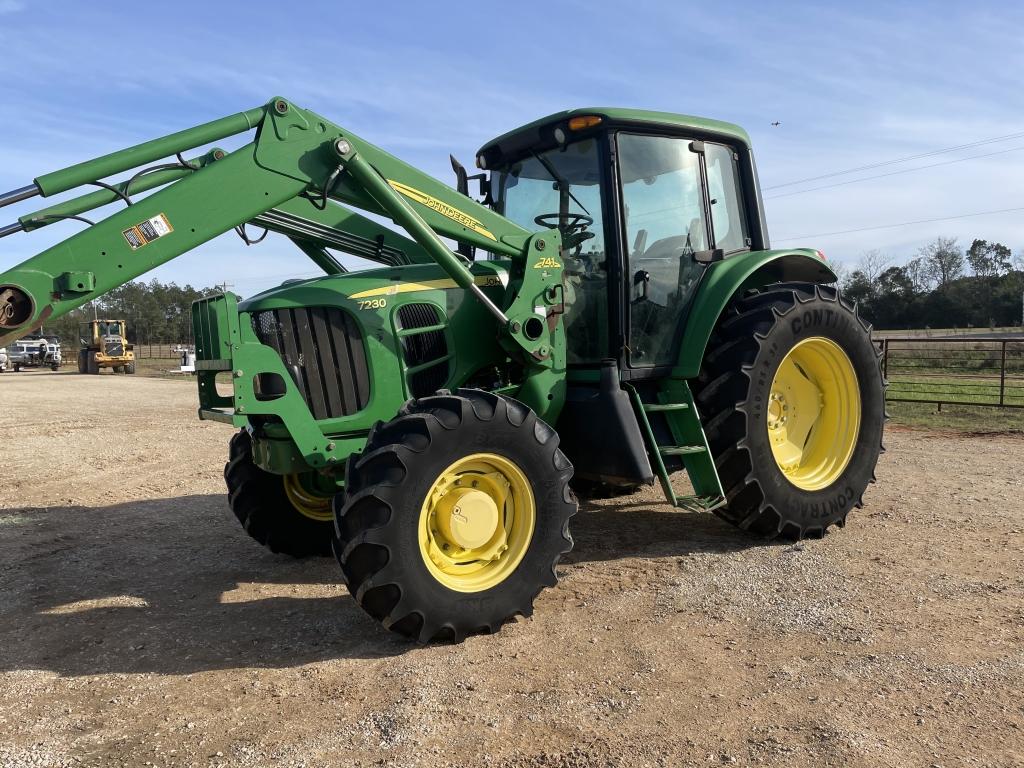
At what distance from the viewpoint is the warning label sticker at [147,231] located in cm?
372

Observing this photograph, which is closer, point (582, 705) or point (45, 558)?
point (582, 705)

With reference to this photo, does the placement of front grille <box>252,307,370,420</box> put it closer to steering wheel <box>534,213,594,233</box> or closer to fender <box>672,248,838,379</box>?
steering wheel <box>534,213,594,233</box>

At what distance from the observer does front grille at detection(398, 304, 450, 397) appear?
183 inches

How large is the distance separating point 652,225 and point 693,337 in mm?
796

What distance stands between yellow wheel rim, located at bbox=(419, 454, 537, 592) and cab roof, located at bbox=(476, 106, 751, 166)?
7.54ft

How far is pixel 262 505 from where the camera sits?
5297mm

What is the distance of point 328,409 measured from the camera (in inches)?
176

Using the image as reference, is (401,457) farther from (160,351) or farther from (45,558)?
(160,351)

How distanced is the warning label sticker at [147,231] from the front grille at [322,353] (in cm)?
76

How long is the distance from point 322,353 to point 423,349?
0.60m

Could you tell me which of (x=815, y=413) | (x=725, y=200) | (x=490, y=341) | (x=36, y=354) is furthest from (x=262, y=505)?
(x=36, y=354)

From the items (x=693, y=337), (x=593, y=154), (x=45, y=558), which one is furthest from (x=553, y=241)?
(x=45, y=558)

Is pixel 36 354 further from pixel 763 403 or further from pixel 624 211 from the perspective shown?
pixel 763 403

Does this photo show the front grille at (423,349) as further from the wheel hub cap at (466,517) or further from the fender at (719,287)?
the fender at (719,287)
